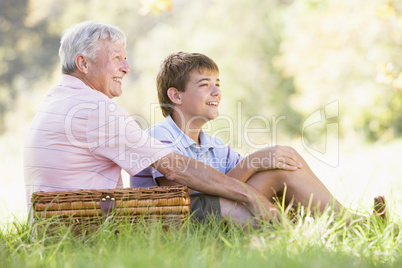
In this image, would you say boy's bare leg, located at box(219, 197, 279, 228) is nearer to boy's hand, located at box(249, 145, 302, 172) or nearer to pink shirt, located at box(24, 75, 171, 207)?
boy's hand, located at box(249, 145, 302, 172)

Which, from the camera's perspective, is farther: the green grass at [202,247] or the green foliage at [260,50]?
the green foliage at [260,50]

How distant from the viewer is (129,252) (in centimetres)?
231

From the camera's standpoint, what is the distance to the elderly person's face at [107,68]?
3.37 meters

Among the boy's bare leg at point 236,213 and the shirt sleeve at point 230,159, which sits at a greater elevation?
the shirt sleeve at point 230,159

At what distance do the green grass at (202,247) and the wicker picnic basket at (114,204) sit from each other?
0.06 metres

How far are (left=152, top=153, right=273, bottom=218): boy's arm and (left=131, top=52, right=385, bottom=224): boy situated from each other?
0.07 m

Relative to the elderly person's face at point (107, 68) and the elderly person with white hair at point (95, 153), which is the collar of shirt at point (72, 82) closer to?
the elderly person with white hair at point (95, 153)

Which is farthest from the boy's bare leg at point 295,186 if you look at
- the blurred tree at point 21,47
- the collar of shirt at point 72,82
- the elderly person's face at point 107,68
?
the blurred tree at point 21,47

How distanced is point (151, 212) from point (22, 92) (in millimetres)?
22068

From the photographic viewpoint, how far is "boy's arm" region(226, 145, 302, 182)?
328 centimetres

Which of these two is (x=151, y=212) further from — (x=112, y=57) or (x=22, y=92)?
(x=22, y=92)

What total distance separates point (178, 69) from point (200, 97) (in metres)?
0.28

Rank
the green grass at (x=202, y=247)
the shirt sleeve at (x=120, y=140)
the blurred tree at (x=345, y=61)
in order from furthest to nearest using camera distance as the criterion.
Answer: the blurred tree at (x=345, y=61) → the shirt sleeve at (x=120, y=140) → the green grass at (x=202, y=247)

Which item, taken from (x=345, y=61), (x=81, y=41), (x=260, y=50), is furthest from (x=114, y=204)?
(x=260, y=50)
